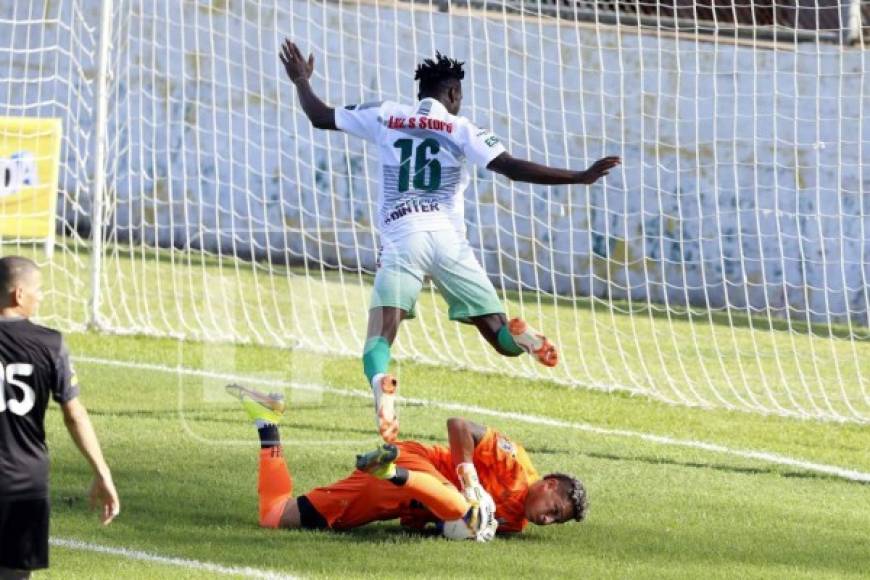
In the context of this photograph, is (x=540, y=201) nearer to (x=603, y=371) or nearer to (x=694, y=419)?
(x=603, y=371)

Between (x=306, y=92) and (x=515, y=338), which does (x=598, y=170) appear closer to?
(x=515, y=338)

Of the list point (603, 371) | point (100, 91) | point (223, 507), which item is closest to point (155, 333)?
point (100, 91)

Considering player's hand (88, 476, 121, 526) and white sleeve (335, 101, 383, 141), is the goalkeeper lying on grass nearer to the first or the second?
player's hand (88, 476, 121, 526)

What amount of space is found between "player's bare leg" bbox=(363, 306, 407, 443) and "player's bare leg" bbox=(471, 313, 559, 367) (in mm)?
479

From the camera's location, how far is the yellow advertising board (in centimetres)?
1570

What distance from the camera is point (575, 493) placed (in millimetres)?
7277

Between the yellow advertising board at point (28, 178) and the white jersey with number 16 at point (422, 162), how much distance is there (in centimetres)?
752

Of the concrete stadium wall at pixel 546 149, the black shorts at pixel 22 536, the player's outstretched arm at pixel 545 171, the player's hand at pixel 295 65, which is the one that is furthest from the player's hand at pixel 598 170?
the concrete stadium wall at pixel 546 149

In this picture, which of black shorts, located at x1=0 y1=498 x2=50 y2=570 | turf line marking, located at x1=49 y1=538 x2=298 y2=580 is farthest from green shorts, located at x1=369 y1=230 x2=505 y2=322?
black shorts, located at x1=0 y1=498 x2=50 y2=570

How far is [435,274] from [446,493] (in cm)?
187

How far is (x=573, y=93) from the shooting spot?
16.7m

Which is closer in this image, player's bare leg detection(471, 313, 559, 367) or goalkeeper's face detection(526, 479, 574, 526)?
goalkeeper's face detection(526, 479, 574, 526)

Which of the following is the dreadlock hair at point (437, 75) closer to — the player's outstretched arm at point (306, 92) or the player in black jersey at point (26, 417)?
the player's outstretched arm at point (306, 92)

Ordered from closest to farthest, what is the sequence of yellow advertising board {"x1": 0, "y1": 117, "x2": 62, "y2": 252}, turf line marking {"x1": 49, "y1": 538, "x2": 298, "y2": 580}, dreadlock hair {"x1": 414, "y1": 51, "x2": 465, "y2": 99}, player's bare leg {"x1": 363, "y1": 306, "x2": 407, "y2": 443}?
turf line marking {"x1": 49, "y1": 538, "x2": 298, "y2": 580}
player's bare leg {"x1": 363, "y1": 306, "x2": 407, "y2": 443}
dreadlock hair {"x1": 414, "y1": 51, "x2": 465, "y2": 99}
yellow advertising board {"x1": 0, "y1": 117, "x2": 62, "y2": 252}
